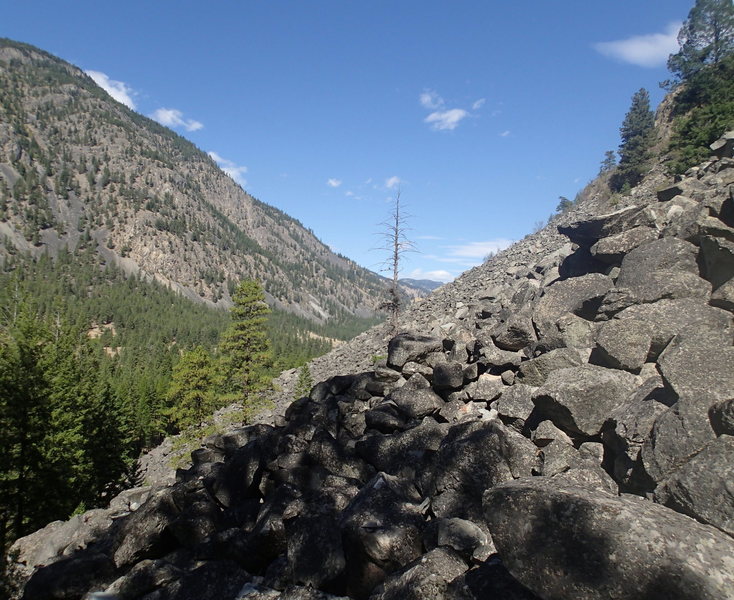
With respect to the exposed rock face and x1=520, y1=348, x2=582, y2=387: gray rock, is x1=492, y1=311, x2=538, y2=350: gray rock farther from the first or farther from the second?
x1=520, y1=348, x2=582, y2=387: gray rock

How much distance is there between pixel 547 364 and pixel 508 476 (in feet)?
12.8

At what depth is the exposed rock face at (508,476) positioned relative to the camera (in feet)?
14.3

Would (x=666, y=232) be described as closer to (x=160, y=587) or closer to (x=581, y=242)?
(x=581, y=242)

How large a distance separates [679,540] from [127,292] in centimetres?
20248

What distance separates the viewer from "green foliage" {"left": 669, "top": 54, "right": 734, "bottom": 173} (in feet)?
79.6

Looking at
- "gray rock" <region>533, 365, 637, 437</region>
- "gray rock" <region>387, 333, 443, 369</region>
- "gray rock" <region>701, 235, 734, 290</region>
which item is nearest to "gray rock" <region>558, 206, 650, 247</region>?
"gray rock" <region>701, 235, 734, 290</region>

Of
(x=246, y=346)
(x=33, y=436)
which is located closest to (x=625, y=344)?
(x=33, y=436)

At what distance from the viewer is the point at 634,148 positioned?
43750 mm

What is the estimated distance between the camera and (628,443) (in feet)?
22.7

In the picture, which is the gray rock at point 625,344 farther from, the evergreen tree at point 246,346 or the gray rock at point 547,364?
the evergreen tree at point 246,346

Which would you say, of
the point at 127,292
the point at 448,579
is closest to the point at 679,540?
the point at 448,579

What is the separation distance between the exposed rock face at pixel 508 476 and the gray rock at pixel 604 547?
1 centimetres

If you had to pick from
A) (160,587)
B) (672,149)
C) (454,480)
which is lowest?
(160,587)

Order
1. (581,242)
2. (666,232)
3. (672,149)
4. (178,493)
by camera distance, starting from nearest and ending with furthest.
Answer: (178,493) → (666,232) → (581,242) → (672,149)
